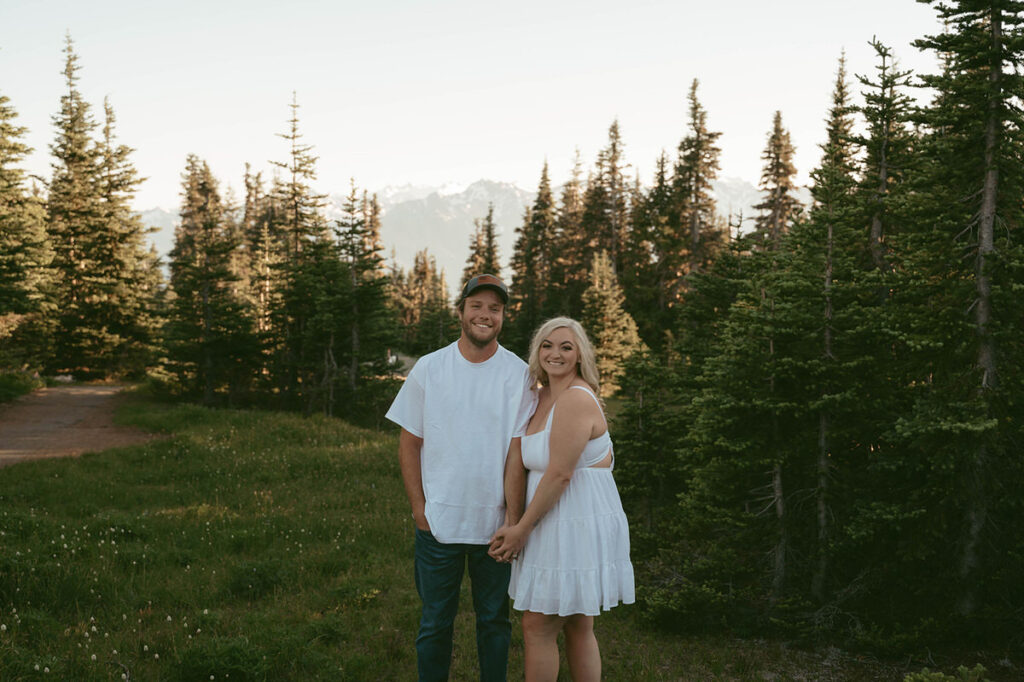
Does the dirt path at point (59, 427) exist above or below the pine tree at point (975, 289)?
below

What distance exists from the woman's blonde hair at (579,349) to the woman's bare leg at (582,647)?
A: 1619mm

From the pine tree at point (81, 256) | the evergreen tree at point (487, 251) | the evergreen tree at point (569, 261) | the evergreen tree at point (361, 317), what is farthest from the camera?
the evergreen tree at point (487, 251)

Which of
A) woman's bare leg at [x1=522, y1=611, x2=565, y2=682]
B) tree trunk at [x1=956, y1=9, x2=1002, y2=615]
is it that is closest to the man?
woman's bare leg at [x1=522, y1=611, x2=565, y2=682]

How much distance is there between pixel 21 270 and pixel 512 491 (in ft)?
91.5

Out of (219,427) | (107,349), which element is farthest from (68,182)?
(219,427)

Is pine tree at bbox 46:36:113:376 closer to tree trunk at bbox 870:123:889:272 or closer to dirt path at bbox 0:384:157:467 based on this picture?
dirt path at bbox 0:384:157:467

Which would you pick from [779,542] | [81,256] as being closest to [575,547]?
[779,542]

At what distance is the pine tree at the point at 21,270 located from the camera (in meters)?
23.5

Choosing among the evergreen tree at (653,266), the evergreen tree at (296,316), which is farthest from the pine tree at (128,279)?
the evergreen tree at (653,266)

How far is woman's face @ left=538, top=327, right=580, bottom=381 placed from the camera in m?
4.04

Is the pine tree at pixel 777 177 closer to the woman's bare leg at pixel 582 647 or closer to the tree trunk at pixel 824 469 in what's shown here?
the tree trunk at pixel 824 469

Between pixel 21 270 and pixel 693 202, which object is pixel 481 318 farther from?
pixel 693 202

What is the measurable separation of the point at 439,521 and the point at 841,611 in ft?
25.5

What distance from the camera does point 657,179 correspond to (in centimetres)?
4953
